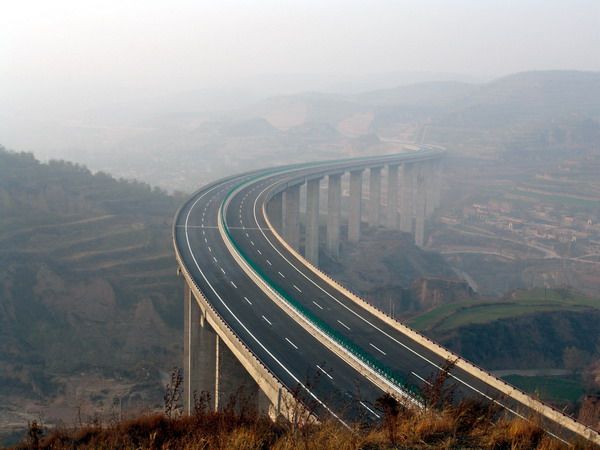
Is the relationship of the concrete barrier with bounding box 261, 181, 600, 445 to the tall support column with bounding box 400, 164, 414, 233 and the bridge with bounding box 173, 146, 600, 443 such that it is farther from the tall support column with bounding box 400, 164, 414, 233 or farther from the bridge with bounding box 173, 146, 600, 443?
the tall support column with bounding box 400, 164, 414, 233

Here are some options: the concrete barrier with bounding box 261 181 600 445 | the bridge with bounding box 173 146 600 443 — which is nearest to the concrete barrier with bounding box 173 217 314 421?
the bridge with bounding box 173 146 600 443

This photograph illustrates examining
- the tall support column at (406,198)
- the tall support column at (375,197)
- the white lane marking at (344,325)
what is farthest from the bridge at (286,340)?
the tall support column at (406,198)

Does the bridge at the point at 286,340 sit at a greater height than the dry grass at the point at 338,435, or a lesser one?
lesser

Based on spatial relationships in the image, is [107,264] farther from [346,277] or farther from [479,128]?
[479,128]

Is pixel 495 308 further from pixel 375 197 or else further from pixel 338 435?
pixel 375 197

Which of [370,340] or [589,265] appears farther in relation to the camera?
[589,265]

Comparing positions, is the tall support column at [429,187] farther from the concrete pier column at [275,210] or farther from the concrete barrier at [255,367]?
the concrete barrier at [255,367]

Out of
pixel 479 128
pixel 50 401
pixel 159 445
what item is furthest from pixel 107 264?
pixel 479 128
